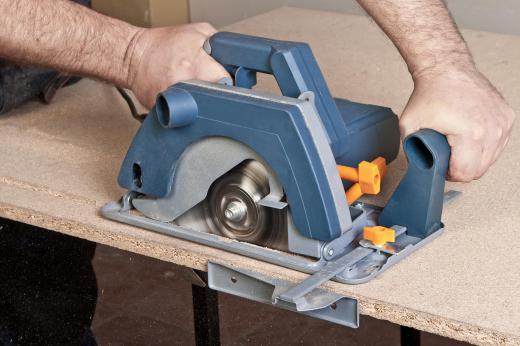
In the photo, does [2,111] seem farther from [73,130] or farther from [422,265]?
[422,265]

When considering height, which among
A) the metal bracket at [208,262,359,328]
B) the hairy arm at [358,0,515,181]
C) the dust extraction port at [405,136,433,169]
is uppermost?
the hairy arm at [358,0,515,181]

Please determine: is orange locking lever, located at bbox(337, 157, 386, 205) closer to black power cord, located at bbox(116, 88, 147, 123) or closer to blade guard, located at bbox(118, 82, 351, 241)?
blade guard, located at bbox(118, 82, 351, 241)

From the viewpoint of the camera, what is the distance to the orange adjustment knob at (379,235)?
4.89ft

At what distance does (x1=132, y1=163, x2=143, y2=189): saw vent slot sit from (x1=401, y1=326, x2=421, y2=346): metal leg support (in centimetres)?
75

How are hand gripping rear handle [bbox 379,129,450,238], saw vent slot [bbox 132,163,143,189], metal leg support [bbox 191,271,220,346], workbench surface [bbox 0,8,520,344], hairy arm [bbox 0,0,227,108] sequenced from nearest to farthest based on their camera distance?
1. workbench surface [bbox 0,8,520,344]
2. hand gripping rear handle [bbox 379,129,450,238]
3. saw vent slot [bbox 132,163,143,189]
4. hairy arm [bbox 0,0,227,108]
5. metal leg support [bbox 191,271,220,346]

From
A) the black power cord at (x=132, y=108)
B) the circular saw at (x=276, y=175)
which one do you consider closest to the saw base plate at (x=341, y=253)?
the circular saw at (x=276, y=175)

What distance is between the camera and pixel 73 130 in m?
2.07

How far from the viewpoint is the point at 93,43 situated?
1842mm

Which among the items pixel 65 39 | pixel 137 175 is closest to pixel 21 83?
pixel 65 39

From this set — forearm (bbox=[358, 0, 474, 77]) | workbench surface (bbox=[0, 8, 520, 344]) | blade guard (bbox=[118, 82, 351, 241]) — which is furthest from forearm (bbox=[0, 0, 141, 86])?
forearm (bbox=[358, 0, 474, 77])

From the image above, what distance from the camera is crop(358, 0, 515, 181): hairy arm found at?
152 cm

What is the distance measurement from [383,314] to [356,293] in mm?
52

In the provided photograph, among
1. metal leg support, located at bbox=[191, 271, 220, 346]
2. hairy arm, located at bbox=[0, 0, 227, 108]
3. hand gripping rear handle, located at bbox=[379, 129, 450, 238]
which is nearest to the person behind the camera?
hand gripping rear handle, located at bbox=[379, 129, 450, 238]

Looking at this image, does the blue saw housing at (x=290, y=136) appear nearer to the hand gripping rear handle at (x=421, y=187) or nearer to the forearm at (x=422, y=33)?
the hand gripping rear handle at (x=421, y=187)
